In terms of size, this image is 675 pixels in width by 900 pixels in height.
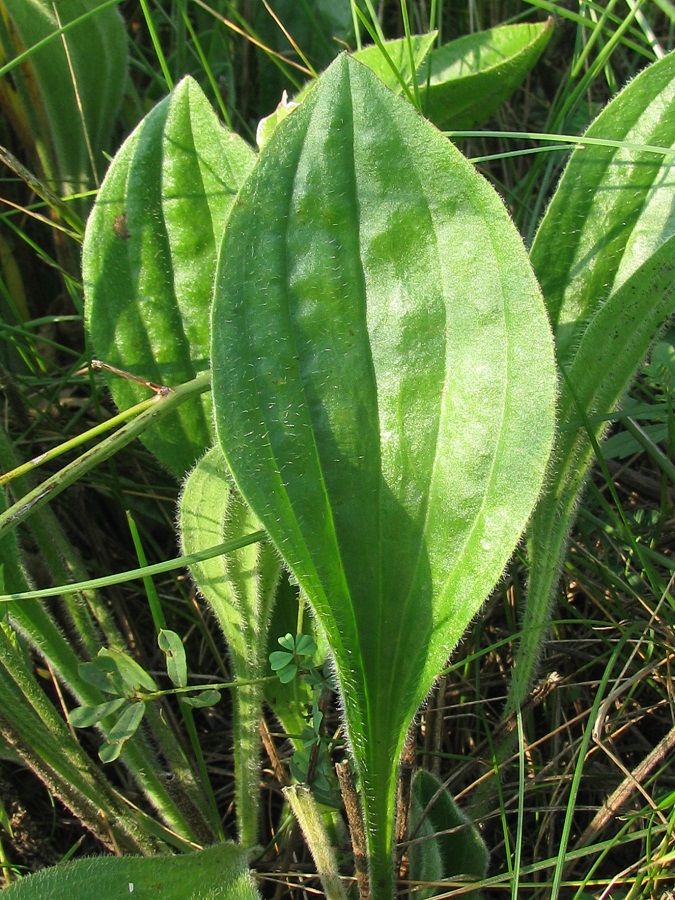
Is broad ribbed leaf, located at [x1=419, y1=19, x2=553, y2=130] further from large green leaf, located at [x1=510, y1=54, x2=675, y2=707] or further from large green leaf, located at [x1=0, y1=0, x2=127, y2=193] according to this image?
large green leaf, located at [x1=0, y1=0, x2=127, y2=193]

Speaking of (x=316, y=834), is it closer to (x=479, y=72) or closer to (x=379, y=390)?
(x=379, y=390)

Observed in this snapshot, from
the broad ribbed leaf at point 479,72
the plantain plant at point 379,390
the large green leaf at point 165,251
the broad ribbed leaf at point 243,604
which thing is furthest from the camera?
the broad ribbed leaf at point 479,72

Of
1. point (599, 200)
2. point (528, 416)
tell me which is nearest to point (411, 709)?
point (528, 416)

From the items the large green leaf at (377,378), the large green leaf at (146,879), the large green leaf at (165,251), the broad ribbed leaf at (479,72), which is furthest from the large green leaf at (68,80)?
the large green leaf at (146,879)

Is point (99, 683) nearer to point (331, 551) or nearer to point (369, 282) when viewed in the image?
point (331, 551)

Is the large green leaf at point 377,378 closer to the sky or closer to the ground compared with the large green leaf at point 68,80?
closer to the ground

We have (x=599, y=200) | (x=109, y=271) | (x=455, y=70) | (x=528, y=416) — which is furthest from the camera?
(x=455, y=70)

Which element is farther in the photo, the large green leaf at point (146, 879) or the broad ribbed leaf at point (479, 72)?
the broad ribbed leaf at point (479, 72)

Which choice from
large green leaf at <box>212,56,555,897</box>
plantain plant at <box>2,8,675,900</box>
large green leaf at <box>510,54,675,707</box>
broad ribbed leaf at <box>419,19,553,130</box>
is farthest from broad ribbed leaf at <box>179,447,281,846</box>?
broad ribbed leaf at <box>419,19,553,130</box>

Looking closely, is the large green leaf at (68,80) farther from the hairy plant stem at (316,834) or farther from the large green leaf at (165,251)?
the hairy plant stem at (316,834)
